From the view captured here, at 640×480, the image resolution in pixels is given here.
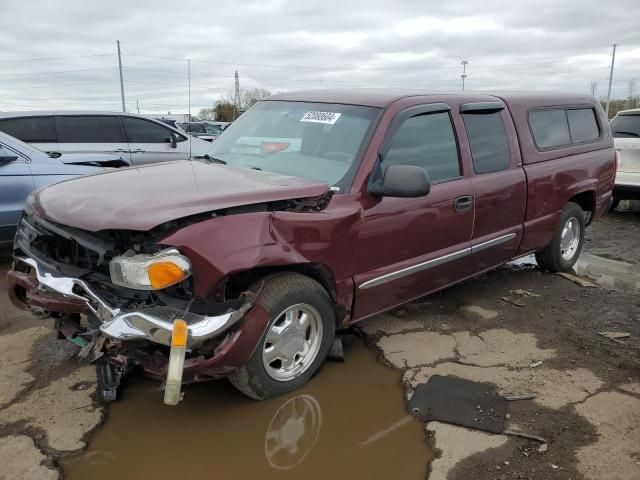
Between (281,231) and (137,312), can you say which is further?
(281,231)

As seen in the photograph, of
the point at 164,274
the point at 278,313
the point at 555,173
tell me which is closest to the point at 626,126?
the point at 555,173

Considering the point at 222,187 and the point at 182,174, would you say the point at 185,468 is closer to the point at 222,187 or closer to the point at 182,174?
the point at 222,187

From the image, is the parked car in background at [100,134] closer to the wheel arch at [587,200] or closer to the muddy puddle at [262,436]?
the wheel arch at [587,200]

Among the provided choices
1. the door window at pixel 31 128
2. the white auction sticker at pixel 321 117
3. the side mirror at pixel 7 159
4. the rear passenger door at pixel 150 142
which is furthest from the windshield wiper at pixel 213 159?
the door window at pixel 31 128

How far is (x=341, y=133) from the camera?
12.4ft

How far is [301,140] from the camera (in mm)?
3924

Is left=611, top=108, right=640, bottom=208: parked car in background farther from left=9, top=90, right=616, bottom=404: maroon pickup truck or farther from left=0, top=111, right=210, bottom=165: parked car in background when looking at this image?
left=0, top=111, right=210, bottom=165: parked car in background

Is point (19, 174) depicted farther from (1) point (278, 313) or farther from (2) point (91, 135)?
(1) point (278, 313)

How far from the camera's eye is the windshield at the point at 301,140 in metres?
3.65

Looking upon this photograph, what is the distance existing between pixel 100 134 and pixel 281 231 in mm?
7306

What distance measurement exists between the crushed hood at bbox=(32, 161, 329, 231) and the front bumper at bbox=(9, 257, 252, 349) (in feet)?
1.09

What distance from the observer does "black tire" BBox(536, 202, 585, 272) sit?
549 cm

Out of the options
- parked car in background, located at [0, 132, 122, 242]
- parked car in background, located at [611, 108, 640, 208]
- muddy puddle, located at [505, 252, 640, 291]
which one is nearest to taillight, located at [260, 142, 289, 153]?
parked car in background, located at [0, 132, 122, 242]

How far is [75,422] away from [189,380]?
743 millimetres
